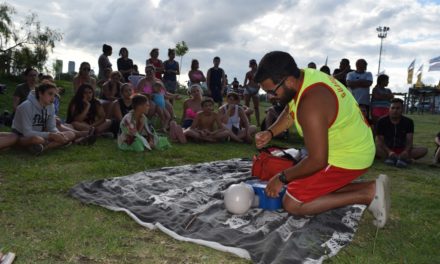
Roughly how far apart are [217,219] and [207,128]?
5.56 m

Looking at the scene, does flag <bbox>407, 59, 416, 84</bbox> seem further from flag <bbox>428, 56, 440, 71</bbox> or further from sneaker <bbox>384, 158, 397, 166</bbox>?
sneaker <bbox>384, 158, 397, 166</bbox>

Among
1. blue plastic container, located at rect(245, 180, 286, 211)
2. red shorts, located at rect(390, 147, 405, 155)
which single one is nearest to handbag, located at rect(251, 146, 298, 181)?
blue plastic container, located at rect(245, 180, 286, 211)

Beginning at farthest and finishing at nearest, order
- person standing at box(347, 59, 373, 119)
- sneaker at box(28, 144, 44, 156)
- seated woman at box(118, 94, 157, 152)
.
A: person standing at box(347, 59, 373, 119) → seated woman at box(118, 94, 157, 152) → sneaker at box(28, 144, 44, 156)

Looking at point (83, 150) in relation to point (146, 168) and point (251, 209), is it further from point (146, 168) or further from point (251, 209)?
point (251, 209)

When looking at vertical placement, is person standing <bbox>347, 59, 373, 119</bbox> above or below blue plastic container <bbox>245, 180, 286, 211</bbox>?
above

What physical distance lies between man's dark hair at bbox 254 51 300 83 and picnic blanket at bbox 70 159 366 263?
1284mm

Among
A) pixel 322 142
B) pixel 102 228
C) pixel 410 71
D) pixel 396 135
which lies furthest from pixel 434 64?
pixel 102 228

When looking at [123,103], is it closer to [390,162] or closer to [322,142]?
[390,162]

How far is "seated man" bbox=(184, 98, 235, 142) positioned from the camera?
8977 mm

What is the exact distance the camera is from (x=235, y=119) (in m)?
9.59

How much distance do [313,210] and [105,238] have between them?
6.04ft

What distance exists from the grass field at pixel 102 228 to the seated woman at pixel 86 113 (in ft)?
7.36

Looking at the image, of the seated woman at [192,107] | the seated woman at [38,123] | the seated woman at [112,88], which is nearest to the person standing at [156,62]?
the seated woman at [112,88]

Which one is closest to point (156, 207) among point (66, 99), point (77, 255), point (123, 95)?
point (77, 255)
